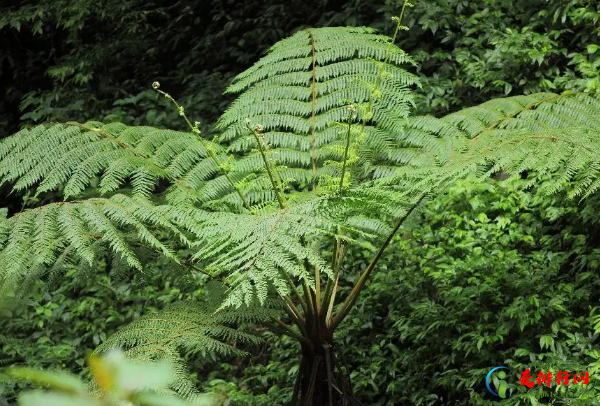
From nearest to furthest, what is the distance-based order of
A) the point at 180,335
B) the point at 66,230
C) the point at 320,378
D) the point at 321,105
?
the point at 66,230 → the point at 180,335 → the point at 320,378 → the point at 321,105

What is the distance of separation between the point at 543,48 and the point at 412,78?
1.59m

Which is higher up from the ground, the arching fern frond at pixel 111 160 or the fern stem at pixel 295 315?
the arching fern frond at pixel 111 160

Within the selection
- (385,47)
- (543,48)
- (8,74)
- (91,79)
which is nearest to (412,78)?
(385,47)

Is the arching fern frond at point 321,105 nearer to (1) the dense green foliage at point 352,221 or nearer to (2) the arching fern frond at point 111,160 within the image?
(1) the dense green foliage at point 352,221

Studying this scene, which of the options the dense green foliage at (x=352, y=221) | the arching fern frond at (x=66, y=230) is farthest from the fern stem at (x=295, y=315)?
the arching fern frond at (x=66, y=230)

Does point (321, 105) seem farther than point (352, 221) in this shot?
Yes

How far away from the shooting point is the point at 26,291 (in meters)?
2.41

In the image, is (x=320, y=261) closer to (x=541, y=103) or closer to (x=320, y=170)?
(x=320, y=170)

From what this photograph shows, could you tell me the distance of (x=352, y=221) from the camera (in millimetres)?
2396

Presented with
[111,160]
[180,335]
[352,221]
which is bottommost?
[180,335]

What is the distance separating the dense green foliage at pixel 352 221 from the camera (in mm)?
2232

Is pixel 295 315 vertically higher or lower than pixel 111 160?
lower

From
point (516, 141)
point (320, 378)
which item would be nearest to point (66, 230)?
point (320, 378)

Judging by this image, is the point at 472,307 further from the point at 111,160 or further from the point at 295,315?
the point at 111,160
